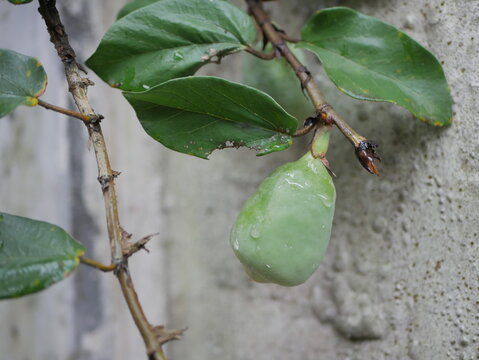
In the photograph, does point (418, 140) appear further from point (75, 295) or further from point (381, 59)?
point (75, 295)

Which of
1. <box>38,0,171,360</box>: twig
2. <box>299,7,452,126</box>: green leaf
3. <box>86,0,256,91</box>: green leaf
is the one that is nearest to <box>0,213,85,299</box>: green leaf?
<box>38,0,171,360</box>: twig

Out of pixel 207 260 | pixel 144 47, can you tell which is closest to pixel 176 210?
pixel 207 260

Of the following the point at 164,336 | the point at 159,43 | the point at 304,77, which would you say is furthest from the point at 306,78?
the point at 164,336

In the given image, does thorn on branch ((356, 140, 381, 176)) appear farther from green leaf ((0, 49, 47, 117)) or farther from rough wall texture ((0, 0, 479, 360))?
green leaf ((0, 49, 47, 117))

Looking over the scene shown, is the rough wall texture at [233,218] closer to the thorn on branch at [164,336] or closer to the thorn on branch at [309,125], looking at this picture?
the thorn on branch at [309,125]

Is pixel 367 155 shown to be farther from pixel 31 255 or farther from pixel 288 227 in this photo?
pixel 31 255

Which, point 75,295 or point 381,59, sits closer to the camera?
point 381,59
